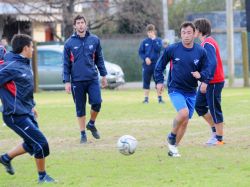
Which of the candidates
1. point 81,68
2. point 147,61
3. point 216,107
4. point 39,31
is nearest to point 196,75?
point 216,107

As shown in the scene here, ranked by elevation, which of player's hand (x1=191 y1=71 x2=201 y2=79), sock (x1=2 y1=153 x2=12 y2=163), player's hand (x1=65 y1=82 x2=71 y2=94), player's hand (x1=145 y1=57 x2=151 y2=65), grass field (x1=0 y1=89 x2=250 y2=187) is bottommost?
grass field (x1=0 y1=89 x2=250 y2=187)

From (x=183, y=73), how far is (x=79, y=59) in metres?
2.40

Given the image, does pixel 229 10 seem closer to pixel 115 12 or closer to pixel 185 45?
pixel 115 12

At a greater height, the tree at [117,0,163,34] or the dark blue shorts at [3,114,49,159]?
the tree at [117,0,163,34]

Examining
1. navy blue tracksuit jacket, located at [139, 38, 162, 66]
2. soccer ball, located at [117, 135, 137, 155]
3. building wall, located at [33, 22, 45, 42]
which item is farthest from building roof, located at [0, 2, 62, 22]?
soccer ball, located at [117, 135, 137, 155]

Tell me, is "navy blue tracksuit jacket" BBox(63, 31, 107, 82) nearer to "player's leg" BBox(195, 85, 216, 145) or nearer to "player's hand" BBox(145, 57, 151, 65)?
"player's leg" BBox(195, 85, 216, 145)

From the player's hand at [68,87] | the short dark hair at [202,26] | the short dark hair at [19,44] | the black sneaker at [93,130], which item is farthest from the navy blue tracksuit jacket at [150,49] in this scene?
the short dark hair at [19,44]

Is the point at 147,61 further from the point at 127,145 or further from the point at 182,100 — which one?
the point at 127,145

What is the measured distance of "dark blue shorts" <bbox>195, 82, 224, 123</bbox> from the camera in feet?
38.1

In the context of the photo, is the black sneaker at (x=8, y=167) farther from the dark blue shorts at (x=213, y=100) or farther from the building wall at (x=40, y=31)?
the building wall at (x=40, y=31)

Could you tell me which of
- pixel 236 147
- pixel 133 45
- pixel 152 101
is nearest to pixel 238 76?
pixel 133 45

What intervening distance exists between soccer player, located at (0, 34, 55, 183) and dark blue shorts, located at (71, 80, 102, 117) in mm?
3536

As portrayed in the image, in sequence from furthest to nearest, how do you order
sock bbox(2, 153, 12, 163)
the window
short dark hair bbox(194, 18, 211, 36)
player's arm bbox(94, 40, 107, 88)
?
the window
player's arm bbox(94, 40, 107, 88)
short dark hair bbox(194, 18, 211, 36)
sock bbox(2, 153, 12, 163)

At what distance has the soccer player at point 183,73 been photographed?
10.5 m
